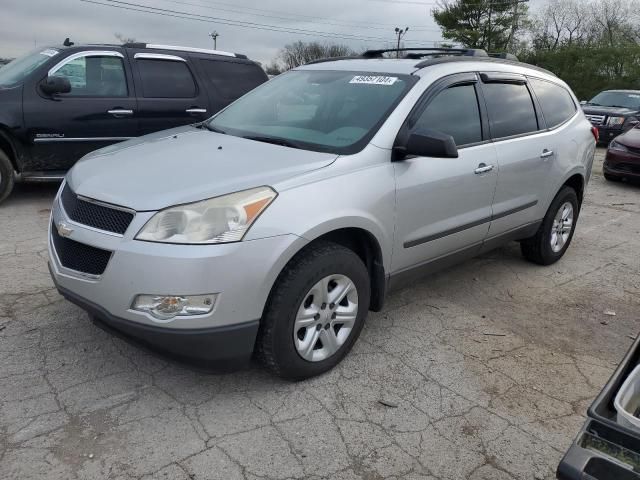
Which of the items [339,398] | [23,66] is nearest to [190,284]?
[339,398]

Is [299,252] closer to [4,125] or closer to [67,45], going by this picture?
[4,125]

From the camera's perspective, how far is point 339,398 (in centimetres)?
296

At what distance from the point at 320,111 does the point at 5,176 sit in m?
4.33

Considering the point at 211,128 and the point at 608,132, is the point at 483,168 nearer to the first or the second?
the point at 211,128

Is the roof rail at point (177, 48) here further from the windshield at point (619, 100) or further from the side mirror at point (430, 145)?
the windshield at point (619, 100)

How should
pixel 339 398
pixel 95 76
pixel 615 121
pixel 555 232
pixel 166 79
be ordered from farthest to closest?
pixel 615 121, pixel 166 79, pixel 95 76, pixel 555 232, pixel 339 398

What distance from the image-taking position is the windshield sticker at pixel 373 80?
3610 millimetres

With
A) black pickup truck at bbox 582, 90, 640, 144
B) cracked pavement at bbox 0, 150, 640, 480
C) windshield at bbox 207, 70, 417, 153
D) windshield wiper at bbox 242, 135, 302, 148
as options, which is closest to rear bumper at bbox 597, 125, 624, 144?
black pickup truck at bbox 582, 90, 640, 144

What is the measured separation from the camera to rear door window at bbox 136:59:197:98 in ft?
22.6

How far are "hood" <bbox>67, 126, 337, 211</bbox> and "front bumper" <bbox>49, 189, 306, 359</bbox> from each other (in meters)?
0.18

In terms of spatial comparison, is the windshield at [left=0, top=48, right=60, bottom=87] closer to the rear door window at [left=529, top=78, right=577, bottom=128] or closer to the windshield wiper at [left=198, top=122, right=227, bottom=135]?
the windshield wiper at [left=198, top=122, right=227, bottom=135]

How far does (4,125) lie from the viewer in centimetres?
598

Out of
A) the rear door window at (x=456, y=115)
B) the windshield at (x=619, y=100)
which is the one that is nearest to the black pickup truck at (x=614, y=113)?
the windshield at (x=619, y=100)

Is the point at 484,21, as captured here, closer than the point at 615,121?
No
